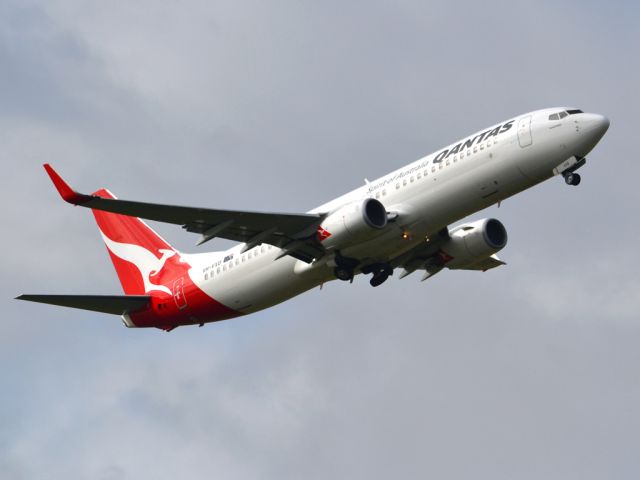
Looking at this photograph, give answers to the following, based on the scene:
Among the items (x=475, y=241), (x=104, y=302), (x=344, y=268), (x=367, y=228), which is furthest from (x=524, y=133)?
(x=104, y=302)

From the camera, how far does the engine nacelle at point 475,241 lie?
176ft

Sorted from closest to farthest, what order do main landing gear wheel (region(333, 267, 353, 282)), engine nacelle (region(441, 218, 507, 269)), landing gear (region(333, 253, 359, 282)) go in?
landing gear (region(333, 253, 359, 282))
main landing gear wheel (region(333, 267, 353, 282))
engine nacelle (region(441, 218, 507, 269))

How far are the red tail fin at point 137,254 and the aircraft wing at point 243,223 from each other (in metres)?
8.18

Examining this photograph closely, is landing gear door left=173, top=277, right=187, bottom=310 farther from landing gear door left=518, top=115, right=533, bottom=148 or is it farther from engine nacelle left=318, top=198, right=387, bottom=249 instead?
landing gear door left=518, top=115, right=533, bottom=148

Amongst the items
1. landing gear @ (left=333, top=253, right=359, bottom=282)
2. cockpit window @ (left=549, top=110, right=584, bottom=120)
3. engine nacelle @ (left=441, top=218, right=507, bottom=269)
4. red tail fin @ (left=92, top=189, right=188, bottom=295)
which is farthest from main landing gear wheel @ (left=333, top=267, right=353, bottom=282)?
cockpit window @ (left=549, top=110, right=584, bottom=120)

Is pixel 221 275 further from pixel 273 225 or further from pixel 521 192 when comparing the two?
pixel 521 192

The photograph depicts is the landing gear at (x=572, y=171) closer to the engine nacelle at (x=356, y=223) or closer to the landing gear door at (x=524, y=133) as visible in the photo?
the landing gear door at (x=524, y=133)

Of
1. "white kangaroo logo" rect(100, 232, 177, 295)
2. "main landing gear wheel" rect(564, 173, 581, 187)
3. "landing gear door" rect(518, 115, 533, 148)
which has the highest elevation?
"white kangaroo logo" rect(100, 232, 177, 295)

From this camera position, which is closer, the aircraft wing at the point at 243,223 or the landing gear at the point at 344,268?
the aircraft wing at the point at 243,223

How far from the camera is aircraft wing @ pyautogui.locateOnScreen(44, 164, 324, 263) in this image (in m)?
46.9

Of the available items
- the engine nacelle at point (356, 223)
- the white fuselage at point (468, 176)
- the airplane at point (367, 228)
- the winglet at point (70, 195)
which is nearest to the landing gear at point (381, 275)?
the airplane at point (367, 228)

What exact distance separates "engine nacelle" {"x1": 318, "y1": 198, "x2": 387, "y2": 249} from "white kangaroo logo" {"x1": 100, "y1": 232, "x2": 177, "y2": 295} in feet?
36.7

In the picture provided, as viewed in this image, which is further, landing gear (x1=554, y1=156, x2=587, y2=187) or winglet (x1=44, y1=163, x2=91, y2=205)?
landing gear (x1=554, y1=156, x2=587, y2=187)

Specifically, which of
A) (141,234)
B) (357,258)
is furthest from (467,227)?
(141,234)
